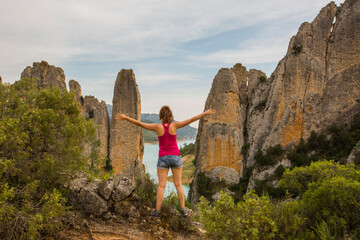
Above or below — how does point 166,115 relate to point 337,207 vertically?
above

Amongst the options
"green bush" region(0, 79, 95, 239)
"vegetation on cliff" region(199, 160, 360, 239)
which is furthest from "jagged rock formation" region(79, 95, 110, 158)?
"vegetation on cliff" region(199, 160, 360, 239)

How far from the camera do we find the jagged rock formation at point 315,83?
952 inches

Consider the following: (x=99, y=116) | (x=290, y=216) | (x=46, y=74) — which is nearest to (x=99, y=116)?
(x=99, y=116)

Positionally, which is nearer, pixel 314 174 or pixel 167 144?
pixel 167 144

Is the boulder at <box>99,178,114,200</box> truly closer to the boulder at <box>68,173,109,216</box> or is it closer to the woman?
the boulder at <box>68,173,109,216</box>

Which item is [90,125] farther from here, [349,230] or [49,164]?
[349,230]

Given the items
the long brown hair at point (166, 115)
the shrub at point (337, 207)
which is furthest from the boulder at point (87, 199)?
the shrub at point (337, 207)

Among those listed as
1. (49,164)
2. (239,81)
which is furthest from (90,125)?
(239,81)

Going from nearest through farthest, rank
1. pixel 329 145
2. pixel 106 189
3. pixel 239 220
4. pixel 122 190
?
pixel 239 220, pixel 106 189, pixel 122 190, pixel 329 145

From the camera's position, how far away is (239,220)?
3.96 meters

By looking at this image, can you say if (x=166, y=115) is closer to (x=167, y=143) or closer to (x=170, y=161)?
(x=167, y=143)

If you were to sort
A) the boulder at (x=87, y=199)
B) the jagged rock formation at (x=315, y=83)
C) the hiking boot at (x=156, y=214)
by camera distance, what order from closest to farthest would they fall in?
the hiking boot at (x=156, y=214)
the boulder at (x=87, y=199)
the jagged rock formation at (x=315, y=83)

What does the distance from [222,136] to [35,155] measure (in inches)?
909

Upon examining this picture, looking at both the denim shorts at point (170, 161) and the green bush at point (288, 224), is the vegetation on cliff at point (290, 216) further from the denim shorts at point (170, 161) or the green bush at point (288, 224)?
the denim shorts at point (170, 161)
